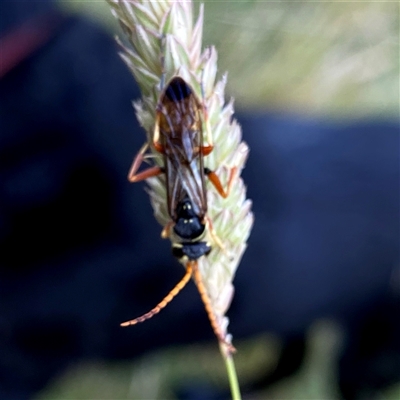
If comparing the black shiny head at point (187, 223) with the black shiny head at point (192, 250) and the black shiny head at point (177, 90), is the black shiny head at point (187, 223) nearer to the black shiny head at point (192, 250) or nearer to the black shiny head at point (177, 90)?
the black shiny head at point (192, 250)

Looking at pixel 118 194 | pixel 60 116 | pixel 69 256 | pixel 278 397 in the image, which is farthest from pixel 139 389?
pixel 60 116

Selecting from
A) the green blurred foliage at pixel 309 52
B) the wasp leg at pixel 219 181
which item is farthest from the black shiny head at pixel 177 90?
the green blurred foliage at pixel 309 52

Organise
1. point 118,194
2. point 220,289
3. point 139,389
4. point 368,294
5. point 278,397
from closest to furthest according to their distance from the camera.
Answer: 1. point 220,289
2. point 118,194
3. point 368,294
4. point 278,397
5. point 139,389

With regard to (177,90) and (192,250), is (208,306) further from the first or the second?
(177,90)

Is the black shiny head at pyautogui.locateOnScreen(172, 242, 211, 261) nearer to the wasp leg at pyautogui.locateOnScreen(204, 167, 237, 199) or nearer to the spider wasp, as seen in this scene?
the spider wasp

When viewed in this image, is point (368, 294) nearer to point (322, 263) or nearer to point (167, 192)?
point (322, 263)

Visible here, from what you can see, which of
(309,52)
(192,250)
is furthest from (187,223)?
(309,52)
